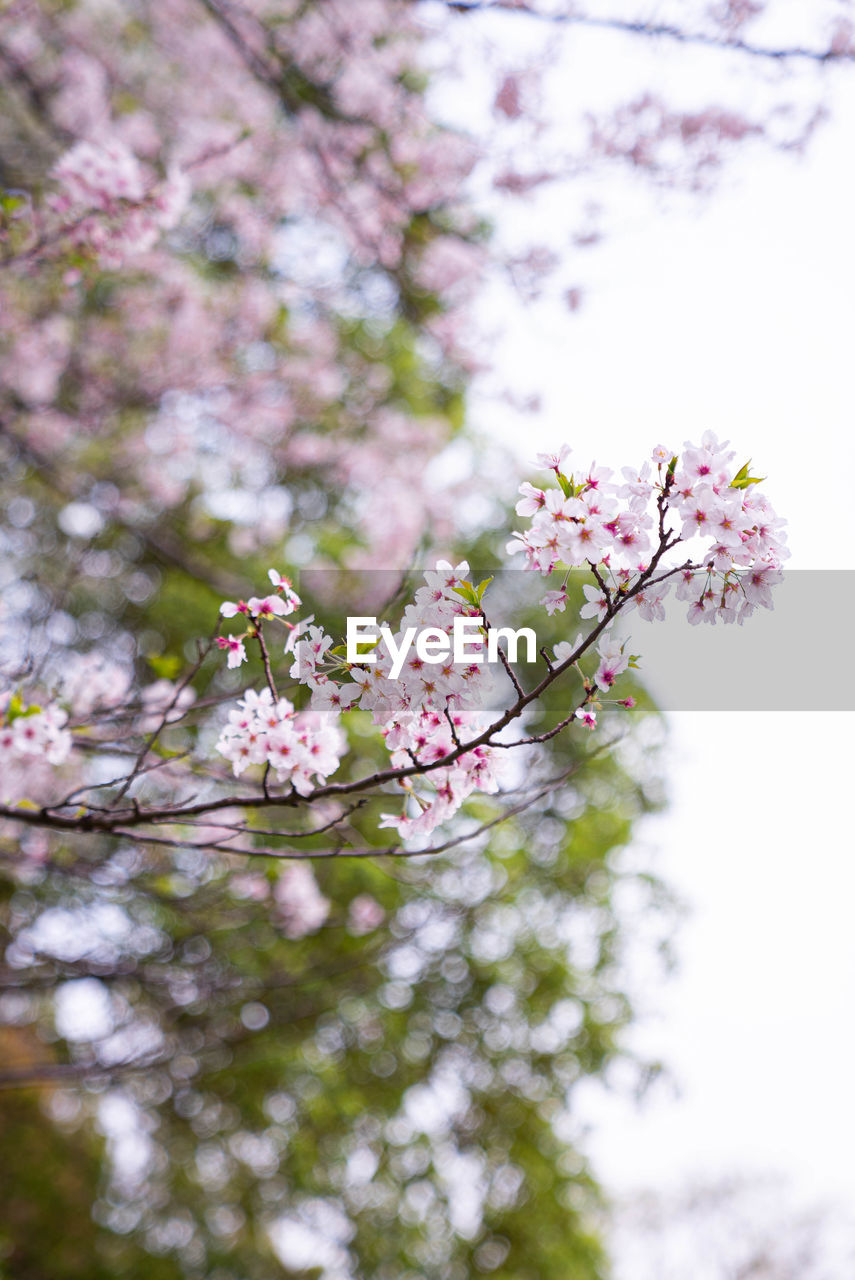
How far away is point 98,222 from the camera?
347 cm

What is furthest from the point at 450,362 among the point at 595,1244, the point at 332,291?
the point at 595,1244

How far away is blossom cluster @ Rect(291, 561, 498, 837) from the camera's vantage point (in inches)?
57.1

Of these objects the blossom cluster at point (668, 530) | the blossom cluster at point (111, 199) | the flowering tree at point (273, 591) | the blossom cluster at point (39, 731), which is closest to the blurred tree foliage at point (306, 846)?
the flowering tree at point (273, 591)

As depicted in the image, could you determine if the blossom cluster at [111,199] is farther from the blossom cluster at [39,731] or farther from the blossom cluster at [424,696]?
the blossom cluster at [424,696]

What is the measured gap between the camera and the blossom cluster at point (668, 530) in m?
1.40

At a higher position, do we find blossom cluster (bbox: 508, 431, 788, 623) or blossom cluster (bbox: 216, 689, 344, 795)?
blossom cluster (bbox: 508, 431, 788, 623)

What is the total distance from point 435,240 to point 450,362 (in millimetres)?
1805

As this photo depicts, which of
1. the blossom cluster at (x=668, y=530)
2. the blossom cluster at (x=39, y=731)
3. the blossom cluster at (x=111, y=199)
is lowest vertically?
the blossom cluster at (x=39, y=731)

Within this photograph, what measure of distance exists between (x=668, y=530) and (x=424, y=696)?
50 centimetres

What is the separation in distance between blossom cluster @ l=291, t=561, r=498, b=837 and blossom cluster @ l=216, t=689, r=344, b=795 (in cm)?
14

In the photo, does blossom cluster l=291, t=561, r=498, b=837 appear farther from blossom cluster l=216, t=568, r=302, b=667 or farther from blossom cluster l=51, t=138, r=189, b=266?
blossom cluster l=51, t=138, r=189, b=266

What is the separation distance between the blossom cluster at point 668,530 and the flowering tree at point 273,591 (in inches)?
93.5

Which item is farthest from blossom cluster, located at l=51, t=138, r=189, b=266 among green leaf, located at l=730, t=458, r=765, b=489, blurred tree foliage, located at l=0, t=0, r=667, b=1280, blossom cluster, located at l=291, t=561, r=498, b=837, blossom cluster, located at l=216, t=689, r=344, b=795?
green leaf, located at l=730, t=458, r=765, b=489

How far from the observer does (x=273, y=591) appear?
193 inches
